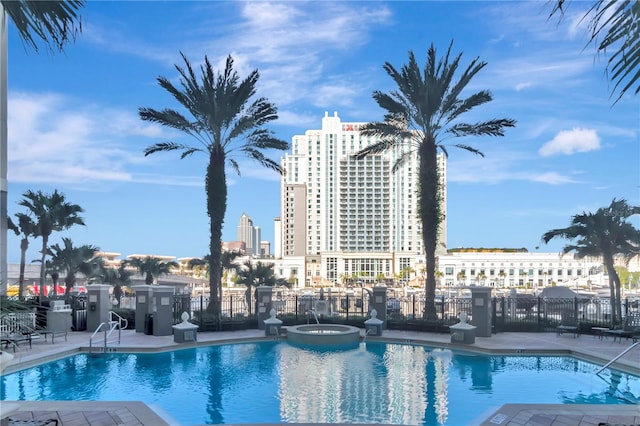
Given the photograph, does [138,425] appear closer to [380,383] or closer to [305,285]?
[380,383]

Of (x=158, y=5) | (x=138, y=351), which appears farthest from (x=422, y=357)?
(x=158, y=5)

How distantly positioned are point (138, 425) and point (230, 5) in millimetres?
16750

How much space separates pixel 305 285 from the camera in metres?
118

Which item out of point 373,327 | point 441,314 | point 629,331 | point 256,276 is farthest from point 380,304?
point 256,276

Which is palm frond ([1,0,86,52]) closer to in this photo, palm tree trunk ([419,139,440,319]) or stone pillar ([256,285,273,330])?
stone pillar ([256,285,273,330])

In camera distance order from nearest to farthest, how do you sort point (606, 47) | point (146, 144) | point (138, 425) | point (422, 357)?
point (606, 47) → point (138, 425) → point (422, 357) → point (146, 144)

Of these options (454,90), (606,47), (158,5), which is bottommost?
(606,47)

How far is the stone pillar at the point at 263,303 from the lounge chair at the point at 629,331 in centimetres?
1171

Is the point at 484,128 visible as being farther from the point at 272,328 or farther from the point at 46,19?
the point at 46,19

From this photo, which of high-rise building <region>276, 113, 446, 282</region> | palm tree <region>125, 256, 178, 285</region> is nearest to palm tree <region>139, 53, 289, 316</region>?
palm tree <region>125, 256, 178, 285</region>

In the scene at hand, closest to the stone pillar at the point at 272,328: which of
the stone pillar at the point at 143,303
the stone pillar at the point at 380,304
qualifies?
the stone pillar at the point at 380,304

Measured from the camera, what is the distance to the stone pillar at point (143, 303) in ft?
56.9

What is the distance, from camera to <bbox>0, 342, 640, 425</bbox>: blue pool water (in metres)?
8.91

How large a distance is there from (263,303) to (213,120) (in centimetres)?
770
